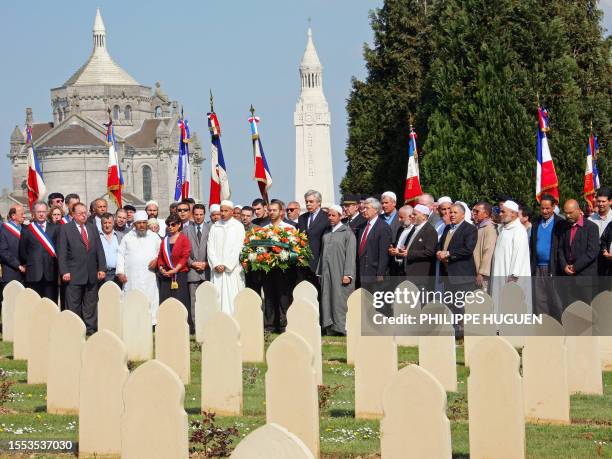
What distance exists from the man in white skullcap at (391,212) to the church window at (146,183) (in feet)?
400

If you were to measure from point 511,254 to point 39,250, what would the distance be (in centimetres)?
725

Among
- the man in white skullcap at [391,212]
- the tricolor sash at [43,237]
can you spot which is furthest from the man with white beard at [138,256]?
the man in white skullcap at [391,212]

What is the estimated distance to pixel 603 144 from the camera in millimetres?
38906

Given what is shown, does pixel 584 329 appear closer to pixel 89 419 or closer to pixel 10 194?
pixel 89 419

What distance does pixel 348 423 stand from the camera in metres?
11.3

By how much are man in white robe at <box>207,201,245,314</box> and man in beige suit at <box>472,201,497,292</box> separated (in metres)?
3.76

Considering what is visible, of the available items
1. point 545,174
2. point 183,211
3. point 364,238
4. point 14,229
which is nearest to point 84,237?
point 183,211

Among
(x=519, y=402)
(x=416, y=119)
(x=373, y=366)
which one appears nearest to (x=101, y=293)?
(x=373, y=366)

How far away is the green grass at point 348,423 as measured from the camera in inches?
400

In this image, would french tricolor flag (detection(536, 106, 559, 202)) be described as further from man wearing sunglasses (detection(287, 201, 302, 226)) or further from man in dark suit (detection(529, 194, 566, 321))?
man in dark suit (detection(529, 194, 566, 321))

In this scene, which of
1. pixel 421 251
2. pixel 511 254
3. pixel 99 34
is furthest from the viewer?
pixel 99 34

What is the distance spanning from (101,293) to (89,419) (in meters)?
6.09

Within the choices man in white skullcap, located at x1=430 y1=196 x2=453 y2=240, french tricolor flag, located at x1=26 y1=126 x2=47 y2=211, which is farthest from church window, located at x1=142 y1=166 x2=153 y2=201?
man in white skullcap, located at x1=430 y1=196 x2=453 y2=240

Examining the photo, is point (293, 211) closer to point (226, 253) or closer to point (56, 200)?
point (226, 253)
